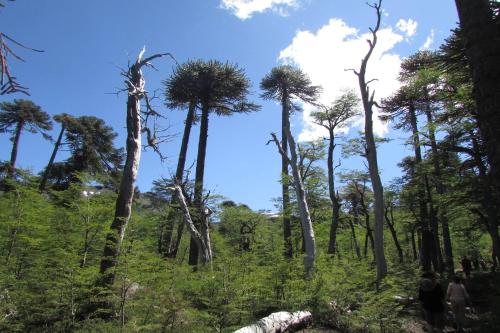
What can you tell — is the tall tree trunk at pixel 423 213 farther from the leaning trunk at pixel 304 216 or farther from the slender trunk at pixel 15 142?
the slender trunk at pixel 15 142

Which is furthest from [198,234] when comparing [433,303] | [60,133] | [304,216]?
[60,133]

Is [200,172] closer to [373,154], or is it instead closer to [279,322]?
[373,154]

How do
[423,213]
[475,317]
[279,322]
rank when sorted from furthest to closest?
1. [423,213]
2. [475,317]
3. [279,322]

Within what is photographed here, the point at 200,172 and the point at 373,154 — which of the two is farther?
the point at 200,172

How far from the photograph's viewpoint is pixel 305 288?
9.78 meters

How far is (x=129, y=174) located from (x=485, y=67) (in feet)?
25.9

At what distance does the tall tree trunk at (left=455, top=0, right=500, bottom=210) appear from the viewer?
376 cm

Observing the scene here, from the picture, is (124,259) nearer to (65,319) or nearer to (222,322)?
(65,319)

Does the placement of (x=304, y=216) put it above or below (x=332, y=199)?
below

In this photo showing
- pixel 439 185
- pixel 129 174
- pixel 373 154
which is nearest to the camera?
pixel 129 174

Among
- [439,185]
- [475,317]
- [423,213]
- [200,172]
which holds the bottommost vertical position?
[475,317]

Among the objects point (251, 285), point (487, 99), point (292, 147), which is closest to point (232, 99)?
point (292, 147)

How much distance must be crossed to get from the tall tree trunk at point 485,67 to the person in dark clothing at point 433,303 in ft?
17.2

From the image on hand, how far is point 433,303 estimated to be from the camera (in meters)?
8.50
